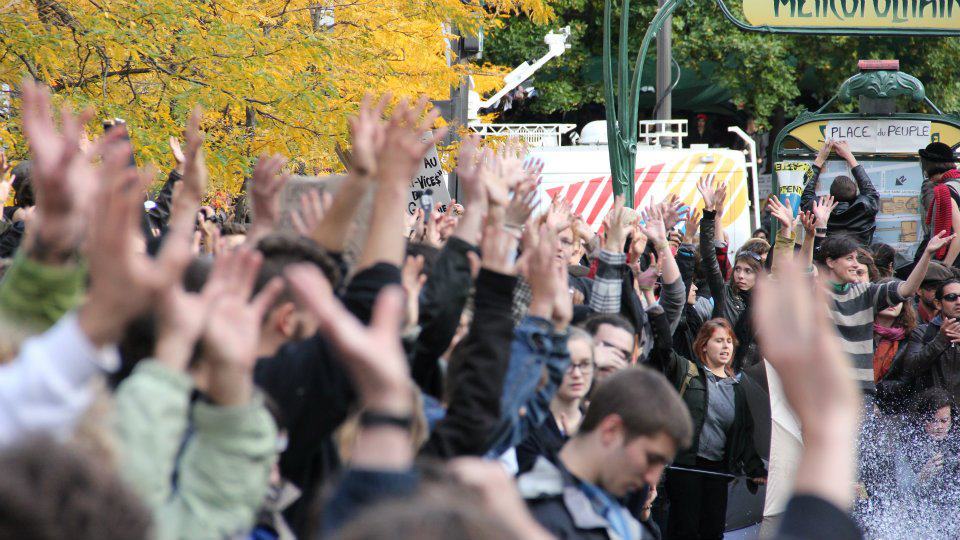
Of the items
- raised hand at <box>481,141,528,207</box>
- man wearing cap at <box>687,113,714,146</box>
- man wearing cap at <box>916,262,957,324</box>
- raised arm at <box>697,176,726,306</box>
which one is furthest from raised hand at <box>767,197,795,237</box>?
man wearing cap at <box>687,113,714,146</box>

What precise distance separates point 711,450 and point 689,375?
1.66 feet

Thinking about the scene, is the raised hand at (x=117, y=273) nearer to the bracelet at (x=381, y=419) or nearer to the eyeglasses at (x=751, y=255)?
the bracelet at (x=381, y=419)

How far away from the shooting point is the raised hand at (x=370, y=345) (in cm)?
184

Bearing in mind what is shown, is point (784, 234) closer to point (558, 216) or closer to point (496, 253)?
point (558, 216)

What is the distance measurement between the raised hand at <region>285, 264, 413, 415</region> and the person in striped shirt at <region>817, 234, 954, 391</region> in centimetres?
540

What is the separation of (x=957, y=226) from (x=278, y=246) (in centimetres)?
687

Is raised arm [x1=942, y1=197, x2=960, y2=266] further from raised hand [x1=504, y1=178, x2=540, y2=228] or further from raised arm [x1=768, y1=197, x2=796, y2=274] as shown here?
raised hand [x1=504, y1=178, x2=540, y2=228]

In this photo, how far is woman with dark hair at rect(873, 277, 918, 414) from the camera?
7105mm

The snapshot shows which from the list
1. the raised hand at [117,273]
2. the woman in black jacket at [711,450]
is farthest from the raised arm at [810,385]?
the woman in black jacket at [711,450]

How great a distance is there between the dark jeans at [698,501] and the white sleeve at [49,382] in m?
5.22

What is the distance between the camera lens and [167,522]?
6.51 ft

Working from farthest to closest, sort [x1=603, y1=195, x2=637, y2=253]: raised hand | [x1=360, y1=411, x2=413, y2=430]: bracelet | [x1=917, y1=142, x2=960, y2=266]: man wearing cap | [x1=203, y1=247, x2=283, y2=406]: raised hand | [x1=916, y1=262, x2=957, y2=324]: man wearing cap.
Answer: [x1=917, y1=142, x2=960, y2=266]: man wearing cap < [x1=916, y1=262, x2=957, y2=324]: man wearing cap < [x1=603, y1=195, x2=637, y2=253]: raised hand < [x1=203, y1=247, x2=283, y2=406]: raised hand < [x1=360, y1=411, x2=413, y2=430]: bracelet

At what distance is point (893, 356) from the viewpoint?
7.54m

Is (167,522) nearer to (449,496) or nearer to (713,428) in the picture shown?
(449,496)
